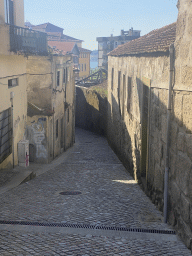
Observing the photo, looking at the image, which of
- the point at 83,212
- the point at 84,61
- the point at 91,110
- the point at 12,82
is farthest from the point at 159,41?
the point at 84,61

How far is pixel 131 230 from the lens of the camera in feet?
21.2

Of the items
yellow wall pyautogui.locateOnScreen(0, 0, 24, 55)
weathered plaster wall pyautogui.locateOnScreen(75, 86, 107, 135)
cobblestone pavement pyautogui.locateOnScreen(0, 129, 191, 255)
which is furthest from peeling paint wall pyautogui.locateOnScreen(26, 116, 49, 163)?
weathered plaster wall pyautogui.locateOnScreen(75, 86, 107, 135)

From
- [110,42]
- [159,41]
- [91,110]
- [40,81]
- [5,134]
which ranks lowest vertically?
[91,110]

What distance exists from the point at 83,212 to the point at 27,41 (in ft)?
25.6

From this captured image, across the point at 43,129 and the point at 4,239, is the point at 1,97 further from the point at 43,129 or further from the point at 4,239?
the point at 4,239

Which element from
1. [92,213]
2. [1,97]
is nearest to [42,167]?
[1,97]

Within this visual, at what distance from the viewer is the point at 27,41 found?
13.2m

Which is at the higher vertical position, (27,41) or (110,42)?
(110,42)

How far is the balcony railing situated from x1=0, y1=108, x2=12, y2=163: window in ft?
6.84

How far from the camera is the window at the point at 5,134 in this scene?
11320mm

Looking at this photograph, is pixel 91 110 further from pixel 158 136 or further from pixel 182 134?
pixel 182 134

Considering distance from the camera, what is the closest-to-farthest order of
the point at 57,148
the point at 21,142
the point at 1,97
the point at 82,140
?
1. the point at 1,97
2. the point at 21,142
3. the point at 57,148
4. the point at 82,140

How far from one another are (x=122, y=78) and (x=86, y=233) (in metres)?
9.56

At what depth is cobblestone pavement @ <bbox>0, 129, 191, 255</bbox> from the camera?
5.49 meters
